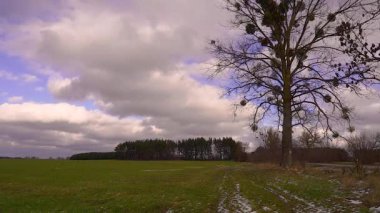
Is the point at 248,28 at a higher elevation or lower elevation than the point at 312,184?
higher

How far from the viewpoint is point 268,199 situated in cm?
1574

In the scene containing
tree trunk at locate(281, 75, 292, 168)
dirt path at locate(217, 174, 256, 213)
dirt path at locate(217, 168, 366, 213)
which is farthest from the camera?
tree trunk at locate(281, 75, 292, 168)

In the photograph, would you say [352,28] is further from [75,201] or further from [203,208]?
[75,201]

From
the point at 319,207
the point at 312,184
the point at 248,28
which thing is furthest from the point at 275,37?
the point at 319,207

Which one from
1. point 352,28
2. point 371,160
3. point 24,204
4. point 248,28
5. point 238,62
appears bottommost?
point 24,204

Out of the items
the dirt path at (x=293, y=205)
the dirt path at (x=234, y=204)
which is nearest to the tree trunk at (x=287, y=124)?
the dirt path at (x=234, y=204)

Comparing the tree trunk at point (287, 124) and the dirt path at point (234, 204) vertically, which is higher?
the tree trunk at point (287, 124)

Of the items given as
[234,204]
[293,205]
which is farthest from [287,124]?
[293,205]

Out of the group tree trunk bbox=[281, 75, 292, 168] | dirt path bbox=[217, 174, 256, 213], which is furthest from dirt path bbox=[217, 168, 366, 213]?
tree trunk bbox=[281, 75, 292, 168]

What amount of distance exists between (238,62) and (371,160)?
17900mm

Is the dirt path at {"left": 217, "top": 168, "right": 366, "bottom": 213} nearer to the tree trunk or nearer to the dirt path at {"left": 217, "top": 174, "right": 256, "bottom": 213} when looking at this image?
the dirt path at {"left": 217, "top": 174, "right": 256, "bottom": 213}

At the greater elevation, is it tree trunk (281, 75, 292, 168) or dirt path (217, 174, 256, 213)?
tree trunk (281, 75, 292, 168)

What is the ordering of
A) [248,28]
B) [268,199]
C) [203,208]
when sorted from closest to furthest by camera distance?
[203,208], [268,199], [248,28]

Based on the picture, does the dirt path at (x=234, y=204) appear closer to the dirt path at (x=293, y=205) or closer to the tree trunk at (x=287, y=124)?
the dirt path at (x=293, y=205)
